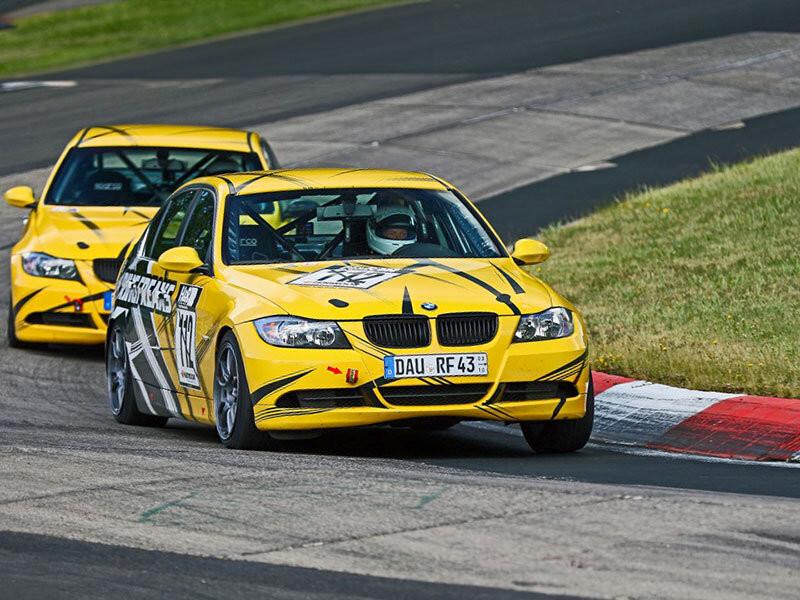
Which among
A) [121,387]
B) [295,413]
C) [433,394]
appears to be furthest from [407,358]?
[121,387]

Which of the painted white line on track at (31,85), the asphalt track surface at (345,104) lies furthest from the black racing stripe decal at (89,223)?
the painted white line on track at (31,85)

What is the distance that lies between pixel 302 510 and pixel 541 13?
29514mm

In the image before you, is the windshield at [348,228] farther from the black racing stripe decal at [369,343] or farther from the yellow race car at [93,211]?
the yellow race car at [93,211]

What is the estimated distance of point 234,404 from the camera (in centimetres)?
1005

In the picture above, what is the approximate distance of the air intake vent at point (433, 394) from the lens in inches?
379

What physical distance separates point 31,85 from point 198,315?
24.4m

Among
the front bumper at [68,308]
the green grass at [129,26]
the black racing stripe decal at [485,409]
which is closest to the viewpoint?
the black racing stripe decal at [485,409]

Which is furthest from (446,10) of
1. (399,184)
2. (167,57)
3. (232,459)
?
(232,459)

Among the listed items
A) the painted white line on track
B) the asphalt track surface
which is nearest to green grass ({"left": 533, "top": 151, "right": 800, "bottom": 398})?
the asphalt track surface

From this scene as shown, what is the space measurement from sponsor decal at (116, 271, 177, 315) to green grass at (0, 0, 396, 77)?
81.7 feet

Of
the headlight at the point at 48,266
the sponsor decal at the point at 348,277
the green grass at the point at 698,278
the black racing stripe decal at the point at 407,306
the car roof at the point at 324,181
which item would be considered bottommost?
the green grass at the point at 698,278

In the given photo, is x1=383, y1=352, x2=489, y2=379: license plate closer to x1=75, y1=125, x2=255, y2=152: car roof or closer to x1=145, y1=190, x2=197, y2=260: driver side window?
x1=145, y1=190, x2=197, y2=260: driver side window

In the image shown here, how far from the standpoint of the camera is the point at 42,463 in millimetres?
8828

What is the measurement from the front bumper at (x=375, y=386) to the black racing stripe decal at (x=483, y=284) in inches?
3.7
